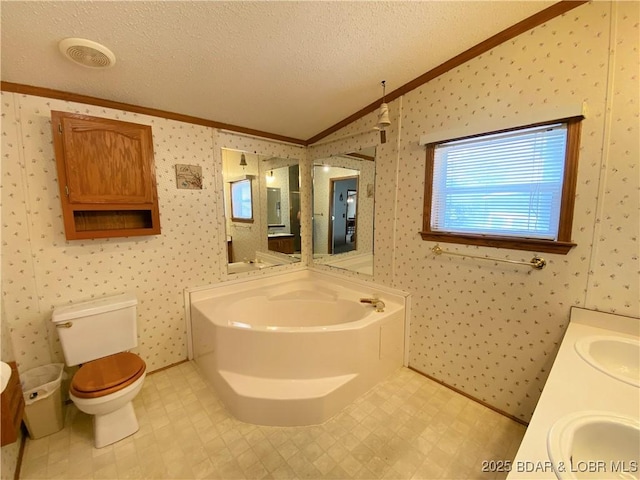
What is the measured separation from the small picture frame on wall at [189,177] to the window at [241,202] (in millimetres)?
316

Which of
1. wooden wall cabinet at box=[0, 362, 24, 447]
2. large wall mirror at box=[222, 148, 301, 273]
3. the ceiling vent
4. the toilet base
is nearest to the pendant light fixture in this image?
large wall mirror at box=[222, 148, 301, 273]

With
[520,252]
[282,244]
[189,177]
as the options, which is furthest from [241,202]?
[520,252]

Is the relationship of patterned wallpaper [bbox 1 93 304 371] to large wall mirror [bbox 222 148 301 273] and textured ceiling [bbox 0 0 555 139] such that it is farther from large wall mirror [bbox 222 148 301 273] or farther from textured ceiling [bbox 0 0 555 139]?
textured ceiling [bbox 0 0 555 139]

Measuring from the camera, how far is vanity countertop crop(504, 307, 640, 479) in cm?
71

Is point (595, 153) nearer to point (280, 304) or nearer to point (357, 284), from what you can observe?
point (357, 284)

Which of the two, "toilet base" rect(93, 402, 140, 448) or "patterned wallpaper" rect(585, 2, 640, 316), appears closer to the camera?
"patterned wallpaper" rect(585, 2, 640, 316)

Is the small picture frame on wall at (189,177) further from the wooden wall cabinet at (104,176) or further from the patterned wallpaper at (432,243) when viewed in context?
the wooden wall cabinet at (104,176)

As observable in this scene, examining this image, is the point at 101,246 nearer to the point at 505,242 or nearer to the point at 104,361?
the point at 104,361

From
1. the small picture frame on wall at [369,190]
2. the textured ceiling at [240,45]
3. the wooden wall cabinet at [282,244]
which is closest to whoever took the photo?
the textured ceiling at [240,45]

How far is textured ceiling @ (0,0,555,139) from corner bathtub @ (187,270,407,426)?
1.64 m

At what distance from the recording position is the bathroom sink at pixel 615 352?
4.18ft

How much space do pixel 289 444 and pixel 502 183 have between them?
210 cm

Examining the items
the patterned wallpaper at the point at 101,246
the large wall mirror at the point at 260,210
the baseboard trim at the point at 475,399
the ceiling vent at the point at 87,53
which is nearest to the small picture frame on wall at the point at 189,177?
the patterned wallpaper at the point at 101,246

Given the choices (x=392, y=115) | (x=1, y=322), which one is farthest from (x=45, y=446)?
(x=392, y=115)
